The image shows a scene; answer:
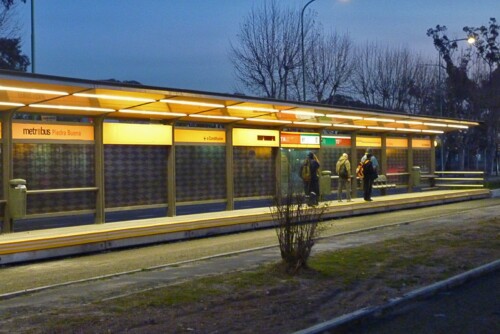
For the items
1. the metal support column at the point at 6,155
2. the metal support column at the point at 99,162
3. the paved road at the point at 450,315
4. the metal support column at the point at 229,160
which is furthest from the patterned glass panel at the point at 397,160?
the paved road at the point at 450,315

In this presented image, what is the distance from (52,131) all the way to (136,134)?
2.41m

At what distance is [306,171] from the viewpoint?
21.4 meters

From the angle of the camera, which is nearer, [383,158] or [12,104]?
[12,104]

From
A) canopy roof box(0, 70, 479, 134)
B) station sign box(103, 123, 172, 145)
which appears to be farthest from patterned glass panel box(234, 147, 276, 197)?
station sign box(103, 123, 172, 145)

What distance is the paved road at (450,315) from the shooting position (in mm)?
7465

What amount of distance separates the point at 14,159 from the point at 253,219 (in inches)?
242

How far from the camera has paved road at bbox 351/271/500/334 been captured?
7465mm

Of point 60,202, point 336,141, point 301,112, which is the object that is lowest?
point 60,202

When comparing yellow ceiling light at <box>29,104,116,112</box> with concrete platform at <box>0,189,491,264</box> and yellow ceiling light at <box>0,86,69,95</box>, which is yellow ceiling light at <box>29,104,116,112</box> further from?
concrete platform at <box>0,189,491,264</box>

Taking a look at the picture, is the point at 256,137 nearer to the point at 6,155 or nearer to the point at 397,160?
the point at 6,155

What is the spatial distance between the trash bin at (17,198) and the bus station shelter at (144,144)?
1.0 inches

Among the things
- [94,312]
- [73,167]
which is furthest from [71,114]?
[94,312]

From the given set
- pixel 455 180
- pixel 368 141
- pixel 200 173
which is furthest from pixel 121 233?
pixel 455 180

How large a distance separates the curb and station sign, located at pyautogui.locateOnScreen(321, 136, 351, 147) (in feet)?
42.9
